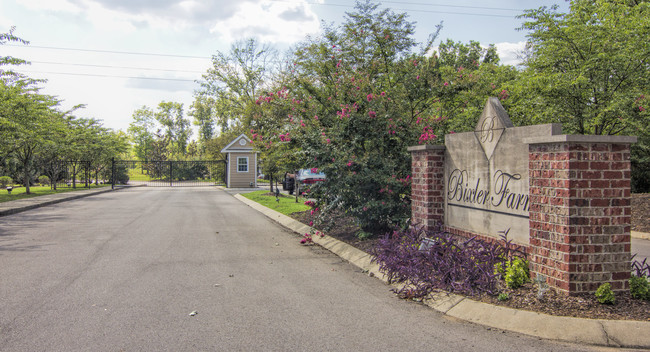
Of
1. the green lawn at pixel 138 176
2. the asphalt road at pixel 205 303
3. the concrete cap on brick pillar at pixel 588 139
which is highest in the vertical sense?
the concrete cap on brick pillar at pixel 588 139

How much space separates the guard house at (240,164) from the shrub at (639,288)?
32.9 metres

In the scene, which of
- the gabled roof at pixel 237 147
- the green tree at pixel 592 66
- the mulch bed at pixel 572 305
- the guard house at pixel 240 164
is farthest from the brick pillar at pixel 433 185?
the gabled roof at pixel 237 147

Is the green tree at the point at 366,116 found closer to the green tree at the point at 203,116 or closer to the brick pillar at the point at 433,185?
the brick pillar at the point at 433,185

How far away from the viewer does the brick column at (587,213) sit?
15.1 feet

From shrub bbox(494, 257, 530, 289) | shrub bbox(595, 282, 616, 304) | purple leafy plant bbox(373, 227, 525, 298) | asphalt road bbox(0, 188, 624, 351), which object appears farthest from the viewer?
purple leafy plant bbox(373, 227, 525, 298)

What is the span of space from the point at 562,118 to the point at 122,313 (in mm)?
13321

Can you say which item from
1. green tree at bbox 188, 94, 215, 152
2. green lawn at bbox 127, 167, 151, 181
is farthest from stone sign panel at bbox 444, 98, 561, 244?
green tree at bbox 188, 94, 215, 152

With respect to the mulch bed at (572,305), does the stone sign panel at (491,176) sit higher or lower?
higher

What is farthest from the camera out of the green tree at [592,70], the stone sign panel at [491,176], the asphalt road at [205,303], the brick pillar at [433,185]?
the green tree at [592,70]

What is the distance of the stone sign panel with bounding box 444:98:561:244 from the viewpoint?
216 inches

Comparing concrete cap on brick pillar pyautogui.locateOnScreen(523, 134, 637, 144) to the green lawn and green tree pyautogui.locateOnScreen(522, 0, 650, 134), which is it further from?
the green lawn

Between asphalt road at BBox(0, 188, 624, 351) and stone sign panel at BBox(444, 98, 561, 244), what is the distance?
1650 mm

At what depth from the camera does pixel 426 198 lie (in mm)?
7254

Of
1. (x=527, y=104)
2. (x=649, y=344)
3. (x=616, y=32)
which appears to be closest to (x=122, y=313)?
(x=649, y=344)
